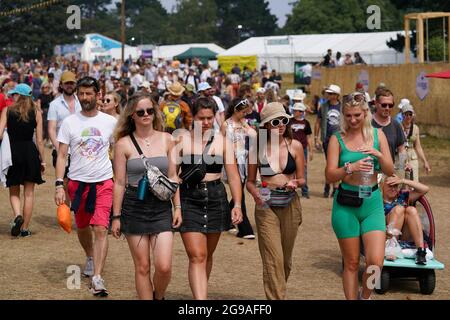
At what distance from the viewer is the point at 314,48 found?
5425 cm

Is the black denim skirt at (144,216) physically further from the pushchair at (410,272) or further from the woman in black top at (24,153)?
the woman in black top at (24,153)

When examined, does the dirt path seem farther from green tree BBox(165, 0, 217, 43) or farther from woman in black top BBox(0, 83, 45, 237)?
green tree BBox(165, 0, 217, 43)

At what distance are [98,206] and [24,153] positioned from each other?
3220mm

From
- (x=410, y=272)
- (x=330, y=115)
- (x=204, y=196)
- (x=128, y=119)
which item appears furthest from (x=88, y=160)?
(x=330, y=115)

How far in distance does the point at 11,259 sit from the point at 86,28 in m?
113

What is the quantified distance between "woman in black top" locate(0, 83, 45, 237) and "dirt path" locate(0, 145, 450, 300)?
291 millimetres

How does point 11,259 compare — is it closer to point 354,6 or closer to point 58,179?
point 58,179

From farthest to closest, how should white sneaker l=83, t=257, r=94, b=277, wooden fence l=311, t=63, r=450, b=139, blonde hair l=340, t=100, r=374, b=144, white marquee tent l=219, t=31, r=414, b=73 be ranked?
1. white marquee tent l=219, t=31, r=414, b=73
2. wooden fence l=311, t=63, r=450, b=139
3. white sneaker l=83, t=257, r=94, b=277
4. blonde hair l=340, t=100, r=374, b=144

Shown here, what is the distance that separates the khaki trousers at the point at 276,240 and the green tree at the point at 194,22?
402 ft

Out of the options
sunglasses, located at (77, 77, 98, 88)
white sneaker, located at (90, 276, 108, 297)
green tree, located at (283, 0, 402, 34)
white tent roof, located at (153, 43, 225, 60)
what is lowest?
white sneaker, located at (90, 276, 108, 297)

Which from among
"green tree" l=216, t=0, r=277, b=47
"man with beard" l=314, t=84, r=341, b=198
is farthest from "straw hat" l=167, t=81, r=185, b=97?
"green tree" l=216, t=0, r=277, b=47

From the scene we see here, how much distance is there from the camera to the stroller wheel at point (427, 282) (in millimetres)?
8281

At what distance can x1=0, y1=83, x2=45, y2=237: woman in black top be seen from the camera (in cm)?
1083

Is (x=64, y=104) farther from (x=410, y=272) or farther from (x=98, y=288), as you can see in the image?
(x=410, y=272)
